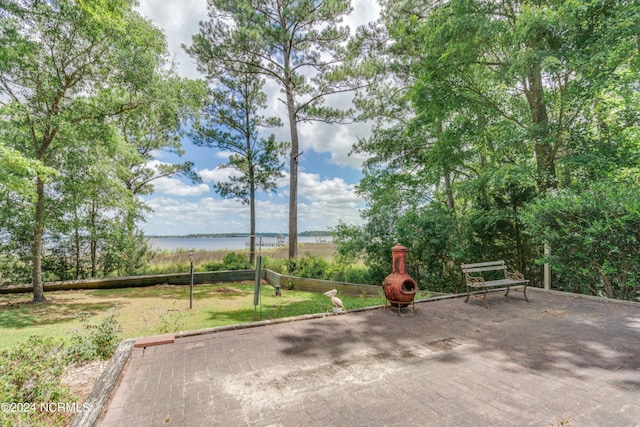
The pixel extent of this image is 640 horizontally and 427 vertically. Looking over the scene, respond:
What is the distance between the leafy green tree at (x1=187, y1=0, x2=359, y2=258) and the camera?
11648 millimetres

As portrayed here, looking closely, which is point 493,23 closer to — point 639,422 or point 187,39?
point 639,422

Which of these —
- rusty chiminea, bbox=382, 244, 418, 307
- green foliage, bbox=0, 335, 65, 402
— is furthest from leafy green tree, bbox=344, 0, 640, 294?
green foliage, bbox=0, 335, 65, 402

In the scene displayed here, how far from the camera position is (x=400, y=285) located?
5.27m

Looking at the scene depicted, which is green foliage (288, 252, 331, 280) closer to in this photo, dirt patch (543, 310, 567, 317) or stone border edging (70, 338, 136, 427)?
dirt patch (543, 310, 567, 317)

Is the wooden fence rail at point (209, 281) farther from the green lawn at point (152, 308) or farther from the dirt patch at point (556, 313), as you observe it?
the dirt patch at point (556, 313)

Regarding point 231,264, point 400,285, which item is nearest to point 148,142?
point 231,264

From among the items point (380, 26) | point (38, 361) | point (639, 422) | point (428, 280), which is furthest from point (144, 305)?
point (380, 26)

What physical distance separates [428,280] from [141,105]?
11.0 metres

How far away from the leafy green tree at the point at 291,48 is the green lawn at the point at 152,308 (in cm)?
468

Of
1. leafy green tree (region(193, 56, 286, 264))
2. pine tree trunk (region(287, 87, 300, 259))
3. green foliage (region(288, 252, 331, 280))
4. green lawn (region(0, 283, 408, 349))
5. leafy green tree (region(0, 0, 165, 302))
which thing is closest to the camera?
green lawn (region(0, 283, 408, 349))

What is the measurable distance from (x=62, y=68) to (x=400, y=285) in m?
11.0

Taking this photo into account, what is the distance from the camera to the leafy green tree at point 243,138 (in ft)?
48.6

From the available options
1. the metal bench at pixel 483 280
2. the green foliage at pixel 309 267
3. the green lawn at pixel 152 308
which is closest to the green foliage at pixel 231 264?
the green lawn at pixel 152 308

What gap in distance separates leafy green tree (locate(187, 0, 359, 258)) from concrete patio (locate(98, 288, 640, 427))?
981 centimetres
